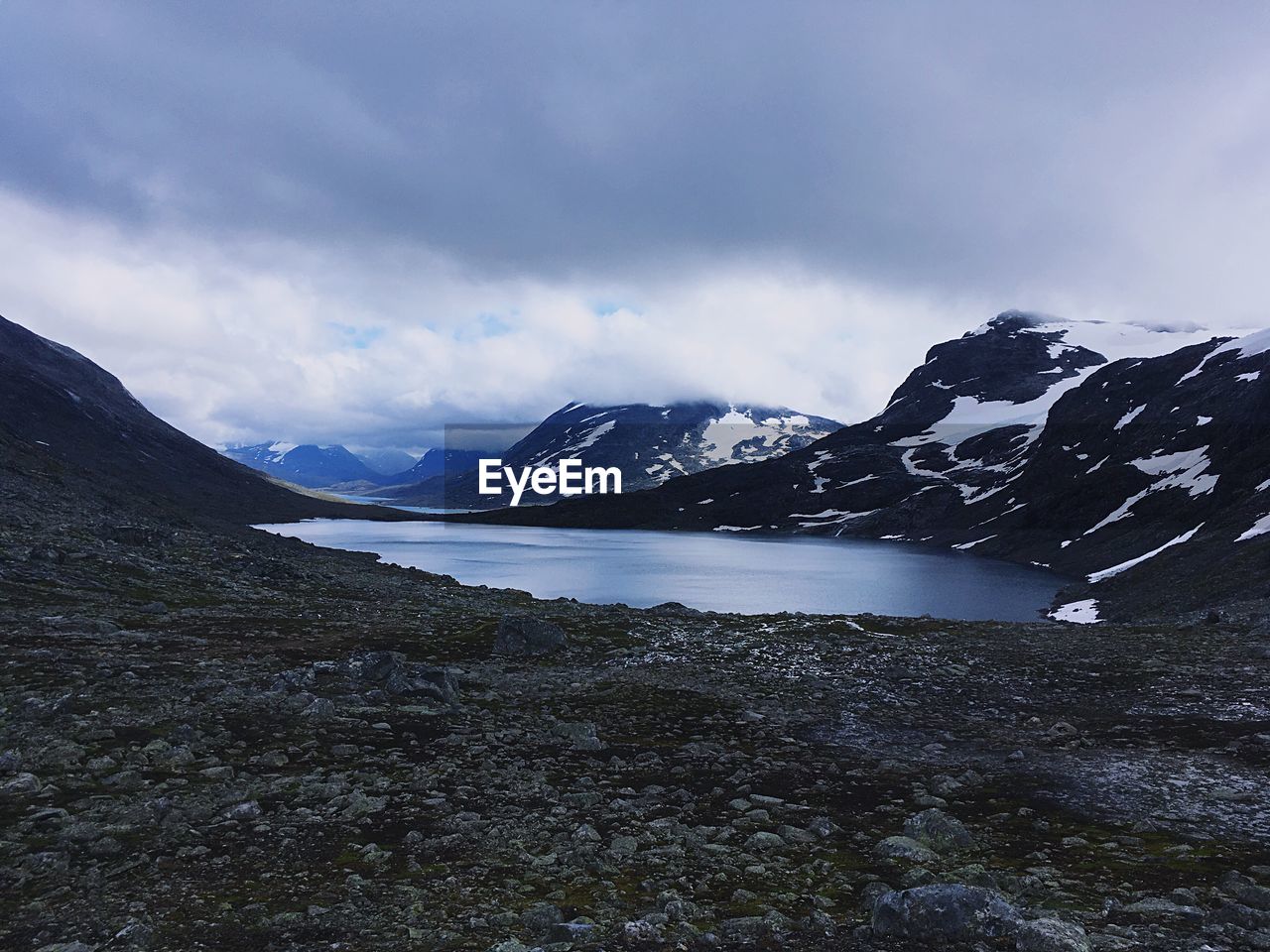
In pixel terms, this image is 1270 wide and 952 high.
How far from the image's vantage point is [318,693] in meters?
15.0

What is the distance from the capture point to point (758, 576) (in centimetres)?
10394

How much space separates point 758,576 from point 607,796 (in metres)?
96.1

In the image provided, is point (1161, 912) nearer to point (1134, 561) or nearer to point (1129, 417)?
point (1134, 561)

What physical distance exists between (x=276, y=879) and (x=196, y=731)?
5.51m

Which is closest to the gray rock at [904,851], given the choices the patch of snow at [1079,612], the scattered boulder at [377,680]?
the scattered boulder at [377,680]

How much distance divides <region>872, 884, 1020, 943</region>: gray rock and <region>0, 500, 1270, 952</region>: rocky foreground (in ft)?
0.07

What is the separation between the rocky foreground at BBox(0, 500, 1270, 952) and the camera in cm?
658

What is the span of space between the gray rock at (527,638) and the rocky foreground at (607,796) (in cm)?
135

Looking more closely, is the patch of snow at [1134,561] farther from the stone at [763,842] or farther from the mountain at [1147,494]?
the stone at [763,842]

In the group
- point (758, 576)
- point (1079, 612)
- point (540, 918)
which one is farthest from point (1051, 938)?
A: point (758, 576)

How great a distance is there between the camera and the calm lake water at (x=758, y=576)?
75.7m

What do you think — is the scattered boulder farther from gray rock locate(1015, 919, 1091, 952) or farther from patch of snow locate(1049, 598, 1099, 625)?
patch of snow locate(1049, 598, 1099, 625)

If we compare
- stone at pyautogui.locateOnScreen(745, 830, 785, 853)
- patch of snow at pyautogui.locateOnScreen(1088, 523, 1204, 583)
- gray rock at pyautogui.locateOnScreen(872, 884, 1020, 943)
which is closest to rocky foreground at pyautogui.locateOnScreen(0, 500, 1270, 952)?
gray rock at pyautogui.locateOnScreen(872, 884, 1020, 943)

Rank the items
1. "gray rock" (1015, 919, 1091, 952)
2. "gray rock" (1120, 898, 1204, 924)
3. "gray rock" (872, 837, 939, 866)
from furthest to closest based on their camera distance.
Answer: "gray rock" (872, 837, 939, 866)
"gray rock" (1120, 898, 1204, 924)
"gray rock" (1015, 919, 1091, 952)
